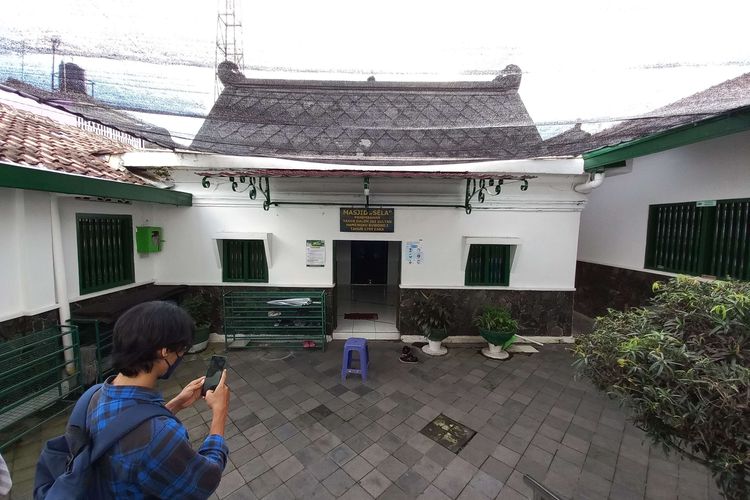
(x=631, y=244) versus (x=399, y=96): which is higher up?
(x=399, y=96)

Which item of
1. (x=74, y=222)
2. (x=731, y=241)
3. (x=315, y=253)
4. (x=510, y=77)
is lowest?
(x=315, y=253)

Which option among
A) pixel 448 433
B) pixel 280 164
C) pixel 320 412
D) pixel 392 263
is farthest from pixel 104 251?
pixel 392 263

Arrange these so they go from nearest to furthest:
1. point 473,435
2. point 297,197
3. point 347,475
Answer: point 347,475 → point 473,435 → point 297,197

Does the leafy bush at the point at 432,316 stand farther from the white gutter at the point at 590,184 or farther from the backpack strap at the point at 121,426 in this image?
the backpack strap at the point at 121,426

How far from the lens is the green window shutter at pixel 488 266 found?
5680 mm

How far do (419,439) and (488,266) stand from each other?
11.9 ft

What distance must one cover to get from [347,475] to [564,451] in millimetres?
2260

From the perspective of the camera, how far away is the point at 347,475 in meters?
2.62

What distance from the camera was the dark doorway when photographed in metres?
10.7

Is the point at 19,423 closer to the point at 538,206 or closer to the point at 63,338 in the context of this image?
the point at 63,338

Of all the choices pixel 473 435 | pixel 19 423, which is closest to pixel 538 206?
pixel 473 435

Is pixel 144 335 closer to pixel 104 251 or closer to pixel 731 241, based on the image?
pixel 104 251

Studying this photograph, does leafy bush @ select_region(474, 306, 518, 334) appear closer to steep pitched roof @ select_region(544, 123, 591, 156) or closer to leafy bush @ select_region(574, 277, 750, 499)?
steep pitched roof @ select_region(544, 123, 591, 156)

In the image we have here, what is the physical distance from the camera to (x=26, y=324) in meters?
3.44
